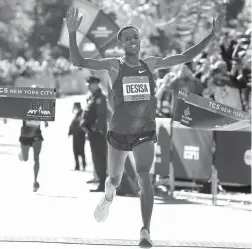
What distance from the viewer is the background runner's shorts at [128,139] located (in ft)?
27.5

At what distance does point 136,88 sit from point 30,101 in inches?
126

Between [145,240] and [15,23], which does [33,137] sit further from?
[15,23]

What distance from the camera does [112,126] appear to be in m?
8.55

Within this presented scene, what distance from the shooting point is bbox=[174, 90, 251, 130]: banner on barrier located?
12.9 m

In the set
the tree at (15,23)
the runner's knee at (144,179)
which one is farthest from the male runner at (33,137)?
the tree at (15,23)

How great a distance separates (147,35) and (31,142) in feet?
33.1

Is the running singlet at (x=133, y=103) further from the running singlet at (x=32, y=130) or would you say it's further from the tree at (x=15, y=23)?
the tree at (x=15, y=23)

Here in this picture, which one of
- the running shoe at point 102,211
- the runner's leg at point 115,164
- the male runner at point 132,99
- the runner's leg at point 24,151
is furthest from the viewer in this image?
the runner's leg at point 24,151

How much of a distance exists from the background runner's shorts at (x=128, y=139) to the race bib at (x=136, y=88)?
313mm

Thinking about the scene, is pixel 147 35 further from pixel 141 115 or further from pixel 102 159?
pixel 141 115

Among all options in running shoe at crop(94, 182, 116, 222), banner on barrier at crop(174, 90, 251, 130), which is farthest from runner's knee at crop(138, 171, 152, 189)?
banner on barrier at crop(174, 90, 251, 130)

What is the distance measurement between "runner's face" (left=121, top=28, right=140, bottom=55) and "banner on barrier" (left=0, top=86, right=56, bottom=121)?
2.76m

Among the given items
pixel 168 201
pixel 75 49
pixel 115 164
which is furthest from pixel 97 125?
pixel 75 49

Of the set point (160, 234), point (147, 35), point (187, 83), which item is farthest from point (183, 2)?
point (160, 234)
